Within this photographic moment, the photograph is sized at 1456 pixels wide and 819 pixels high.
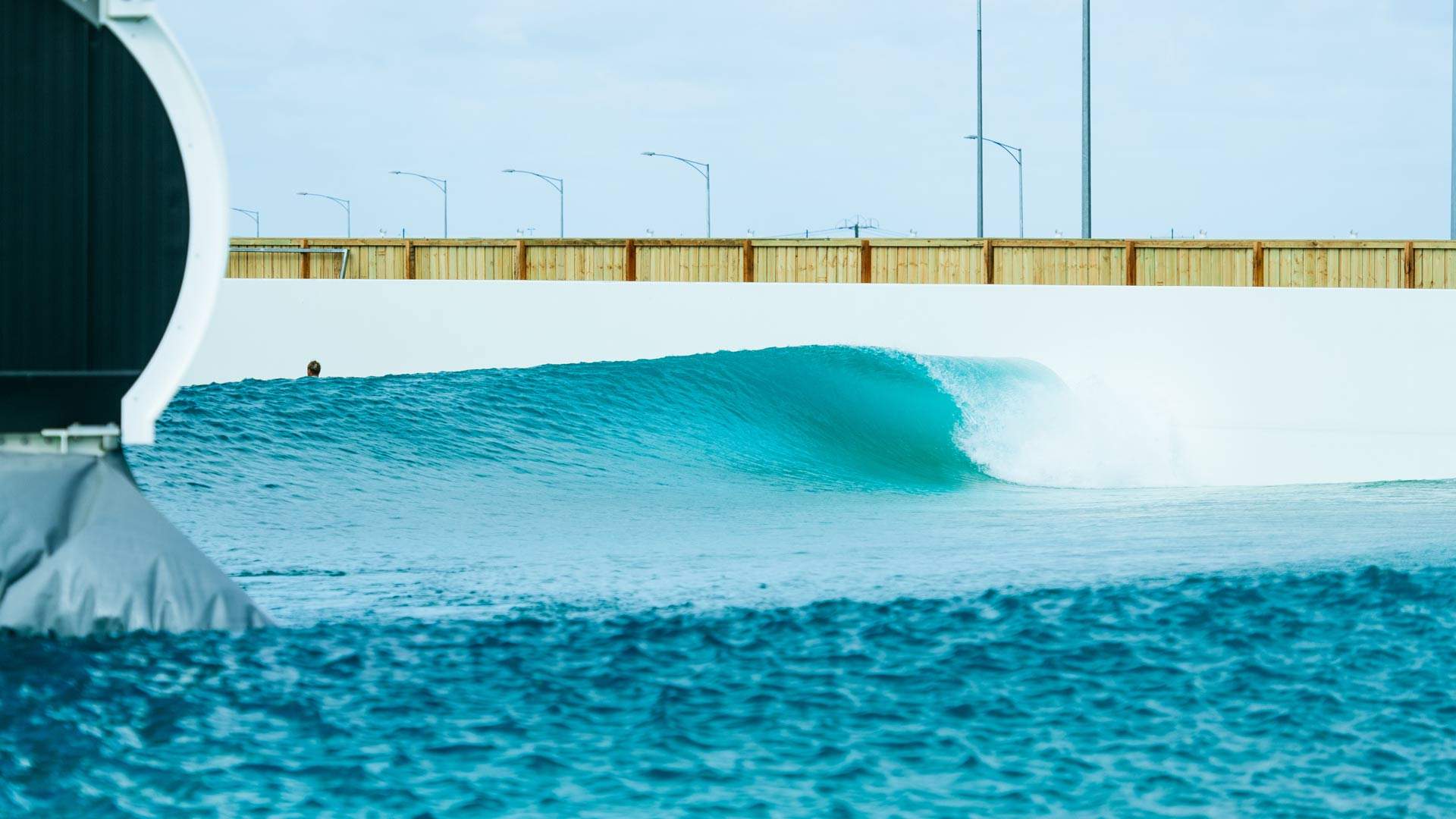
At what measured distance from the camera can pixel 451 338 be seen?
27.1 metres

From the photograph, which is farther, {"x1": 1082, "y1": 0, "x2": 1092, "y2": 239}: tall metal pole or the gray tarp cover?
{"x1": 1082, "y1": 0, "x2": 1092, "y2": 239}: tall metal pole

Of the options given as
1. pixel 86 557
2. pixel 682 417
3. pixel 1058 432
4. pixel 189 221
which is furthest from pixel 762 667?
pixel 1058 432

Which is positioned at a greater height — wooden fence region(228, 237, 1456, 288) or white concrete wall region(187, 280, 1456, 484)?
wooden fence region(228, 237, 1456, 288)

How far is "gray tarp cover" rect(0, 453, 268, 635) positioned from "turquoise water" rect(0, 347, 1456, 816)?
0.53 feet

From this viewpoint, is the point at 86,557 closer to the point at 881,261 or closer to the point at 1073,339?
the point at 1073,339

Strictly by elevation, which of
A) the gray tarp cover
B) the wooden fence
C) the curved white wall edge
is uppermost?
the wooden fence

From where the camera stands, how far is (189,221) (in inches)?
356

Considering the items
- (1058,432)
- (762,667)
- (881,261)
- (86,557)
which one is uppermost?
(881,261)

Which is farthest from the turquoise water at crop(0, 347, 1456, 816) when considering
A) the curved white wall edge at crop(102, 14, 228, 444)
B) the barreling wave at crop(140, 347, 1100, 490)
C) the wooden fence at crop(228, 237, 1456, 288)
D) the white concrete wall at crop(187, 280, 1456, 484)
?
the wooden fence at crop(228, 237, 1456, 288)

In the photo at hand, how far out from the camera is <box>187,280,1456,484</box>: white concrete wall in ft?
80.0

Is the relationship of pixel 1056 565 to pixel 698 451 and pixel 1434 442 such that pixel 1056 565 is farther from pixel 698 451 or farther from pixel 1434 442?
pixel 1434 442

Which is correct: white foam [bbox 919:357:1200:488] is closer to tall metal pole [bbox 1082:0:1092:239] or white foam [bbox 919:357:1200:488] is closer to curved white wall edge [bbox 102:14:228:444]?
tall metal pole [bbox 1082:0:1092:239]

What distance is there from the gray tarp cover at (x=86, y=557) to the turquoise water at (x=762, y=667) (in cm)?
16

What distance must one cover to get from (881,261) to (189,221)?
2055cm
